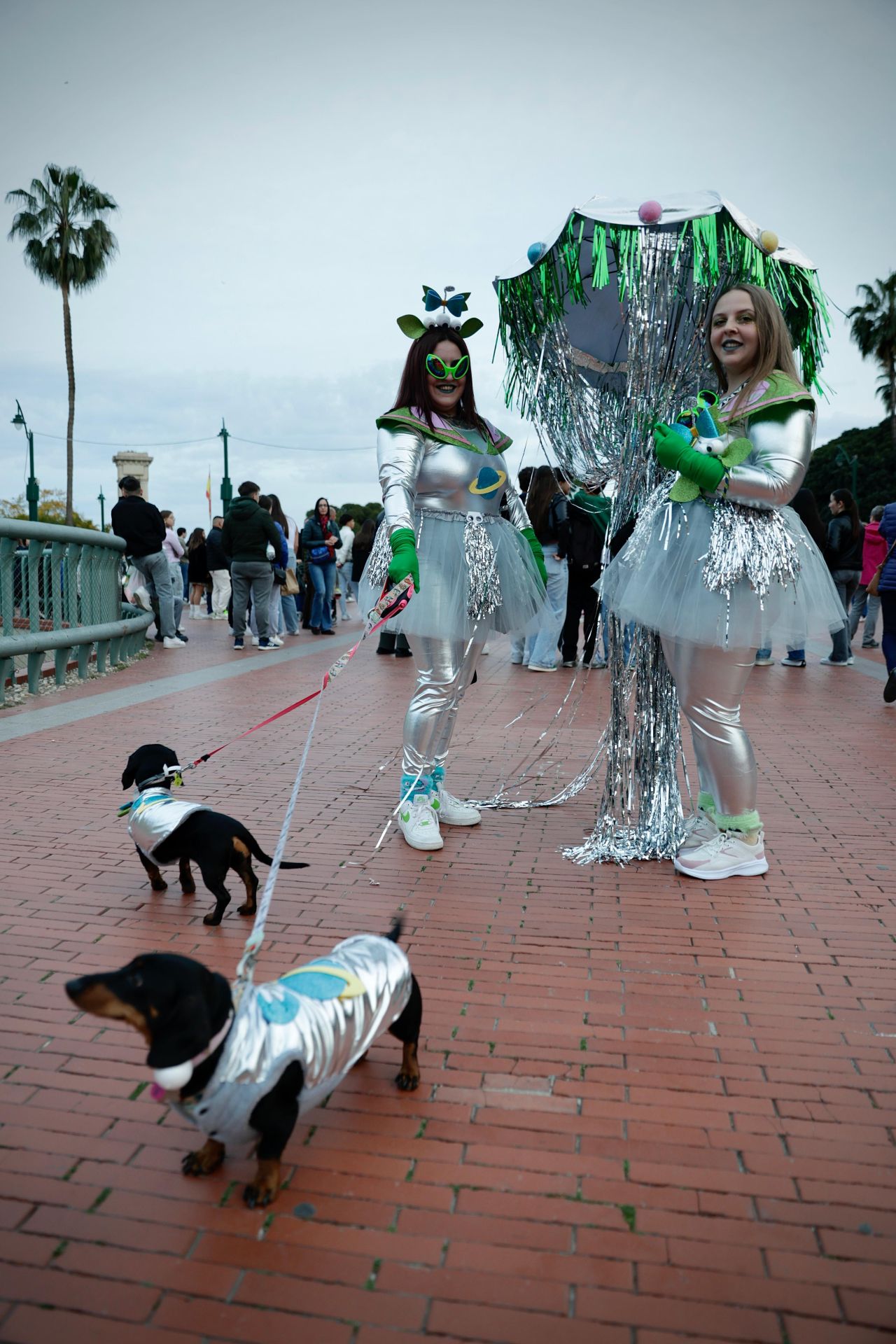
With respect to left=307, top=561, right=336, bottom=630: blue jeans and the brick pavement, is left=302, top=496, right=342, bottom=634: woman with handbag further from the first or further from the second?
the brick pavement

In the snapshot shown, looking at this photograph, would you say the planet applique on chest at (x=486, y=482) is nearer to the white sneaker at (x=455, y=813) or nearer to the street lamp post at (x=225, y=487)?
the white sneaker at (x=455, y=813)

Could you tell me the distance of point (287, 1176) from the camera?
7.34 feet

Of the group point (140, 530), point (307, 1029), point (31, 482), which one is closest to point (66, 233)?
point (31, 482)

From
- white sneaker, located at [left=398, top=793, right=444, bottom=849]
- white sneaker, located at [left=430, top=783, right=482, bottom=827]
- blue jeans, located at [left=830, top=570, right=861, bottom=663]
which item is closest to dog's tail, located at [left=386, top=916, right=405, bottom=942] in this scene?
white sneaker, located at [left=398, top=793, right=444, bottom=849]

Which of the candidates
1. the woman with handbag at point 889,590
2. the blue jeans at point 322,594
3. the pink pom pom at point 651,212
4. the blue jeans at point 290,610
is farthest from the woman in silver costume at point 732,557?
the blue jeans at point 290,610

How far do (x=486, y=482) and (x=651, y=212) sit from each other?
1305mm

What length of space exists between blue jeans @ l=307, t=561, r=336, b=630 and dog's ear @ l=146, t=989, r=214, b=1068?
13192 millimetres

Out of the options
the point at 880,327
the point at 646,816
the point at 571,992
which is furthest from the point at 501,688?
the point at 880,327

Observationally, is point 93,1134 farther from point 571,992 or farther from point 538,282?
point 538,282

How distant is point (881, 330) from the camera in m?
41.0

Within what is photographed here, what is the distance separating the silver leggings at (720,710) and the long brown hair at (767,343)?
94 centimetres

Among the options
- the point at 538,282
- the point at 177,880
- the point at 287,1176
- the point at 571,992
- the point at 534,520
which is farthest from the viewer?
the point at 534,520

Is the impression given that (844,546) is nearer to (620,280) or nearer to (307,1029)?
(620,280)

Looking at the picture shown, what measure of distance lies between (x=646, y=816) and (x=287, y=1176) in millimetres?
2700
